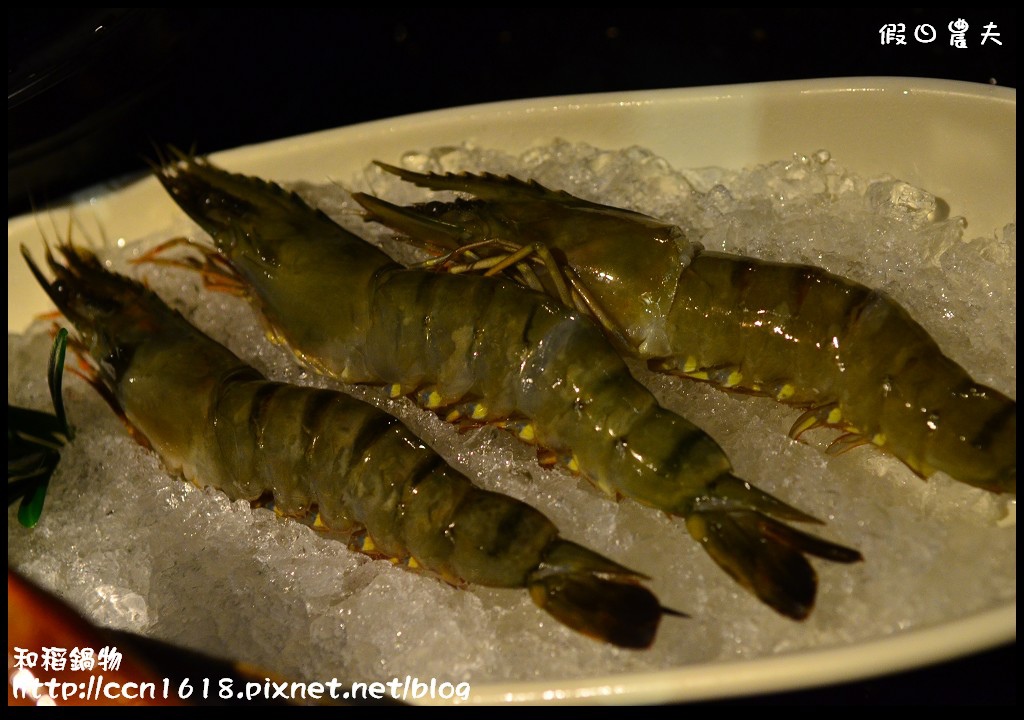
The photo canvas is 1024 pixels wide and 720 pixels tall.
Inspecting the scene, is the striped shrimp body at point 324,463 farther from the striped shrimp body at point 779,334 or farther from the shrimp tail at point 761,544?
the striped shrimp body at point 779,334

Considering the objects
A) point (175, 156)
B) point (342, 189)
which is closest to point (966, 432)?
point (342, 189)

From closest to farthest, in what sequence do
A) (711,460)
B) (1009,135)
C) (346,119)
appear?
1. (711,460)
2. (1009,135)
3. (346,119)

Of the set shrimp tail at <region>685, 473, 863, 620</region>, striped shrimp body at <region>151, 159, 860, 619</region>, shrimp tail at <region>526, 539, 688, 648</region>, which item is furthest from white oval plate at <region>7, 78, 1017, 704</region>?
shrimp tail at <region>526, 539, 688, 648</region>

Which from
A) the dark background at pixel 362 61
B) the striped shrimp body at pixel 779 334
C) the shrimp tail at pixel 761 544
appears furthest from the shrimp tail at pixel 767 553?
the dark background at pixel 362 61

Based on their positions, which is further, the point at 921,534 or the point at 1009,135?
the point at 1009,135

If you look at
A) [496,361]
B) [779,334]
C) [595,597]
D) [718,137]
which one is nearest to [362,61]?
[718,137]

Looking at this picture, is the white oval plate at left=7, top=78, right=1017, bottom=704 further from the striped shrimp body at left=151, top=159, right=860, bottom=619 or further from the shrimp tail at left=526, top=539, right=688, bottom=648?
the shrimp tail at left=526, top=539, right=688, bottom=648

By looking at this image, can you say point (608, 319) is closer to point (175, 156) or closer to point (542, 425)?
point (542, 425)
